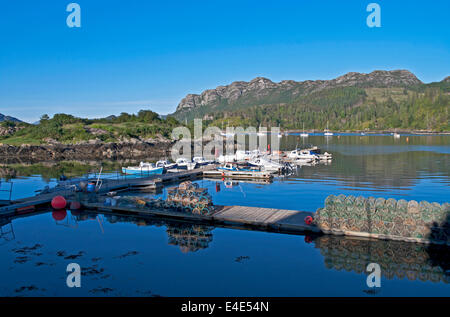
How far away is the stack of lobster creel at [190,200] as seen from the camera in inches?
1120

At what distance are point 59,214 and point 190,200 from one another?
1232 cm

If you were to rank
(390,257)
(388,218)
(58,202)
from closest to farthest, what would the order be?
(390,257) < (388,218) < (58,202)

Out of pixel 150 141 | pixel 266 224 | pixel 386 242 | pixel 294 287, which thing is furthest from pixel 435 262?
pixel 150 141

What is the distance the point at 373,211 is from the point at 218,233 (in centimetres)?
1047

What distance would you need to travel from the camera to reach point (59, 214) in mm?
31938

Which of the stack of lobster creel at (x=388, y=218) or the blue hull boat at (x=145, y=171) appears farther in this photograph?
the blue hull boat at (x=145, y=171)

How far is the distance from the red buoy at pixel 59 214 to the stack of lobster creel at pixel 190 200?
9410 millimetres

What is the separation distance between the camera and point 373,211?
22.5 metres

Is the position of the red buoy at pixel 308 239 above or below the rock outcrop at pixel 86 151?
below

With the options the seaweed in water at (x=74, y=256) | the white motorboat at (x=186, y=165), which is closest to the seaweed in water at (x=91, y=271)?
the seaweed in water at (x=74, y=256)

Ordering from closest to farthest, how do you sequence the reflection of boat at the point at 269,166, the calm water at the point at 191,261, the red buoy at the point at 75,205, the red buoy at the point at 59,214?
the calm water at the point at 191,261 < the red buoy at the point at 59,214 < the red buoy at the point at 75,205 < the reflection of boat at the point at 269,166

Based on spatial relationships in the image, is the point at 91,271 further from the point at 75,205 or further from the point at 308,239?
the point at 75,205

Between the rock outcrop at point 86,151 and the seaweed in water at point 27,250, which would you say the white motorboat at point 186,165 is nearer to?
the rock outcrop at point 86,151

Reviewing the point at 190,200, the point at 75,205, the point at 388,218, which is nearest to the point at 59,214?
the point at 75,205
